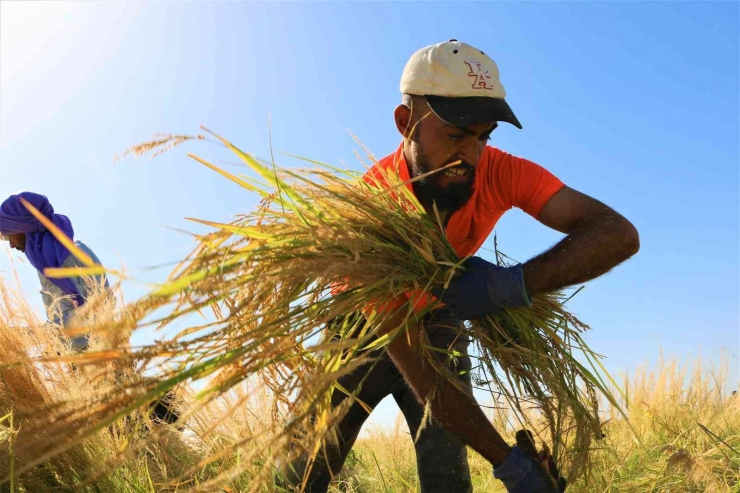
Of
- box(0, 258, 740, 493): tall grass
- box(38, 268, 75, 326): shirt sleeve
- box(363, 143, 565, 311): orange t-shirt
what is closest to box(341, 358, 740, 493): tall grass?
box(0, 258, 740, 493): tall grass

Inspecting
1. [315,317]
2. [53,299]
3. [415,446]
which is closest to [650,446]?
[415,446]

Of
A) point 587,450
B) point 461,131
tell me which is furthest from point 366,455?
point 461,131

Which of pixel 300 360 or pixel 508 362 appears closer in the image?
pixel 300 360

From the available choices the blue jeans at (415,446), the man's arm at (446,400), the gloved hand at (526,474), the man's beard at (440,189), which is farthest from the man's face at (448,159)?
the gloved hand at (526,474)

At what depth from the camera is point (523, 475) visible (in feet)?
6.58

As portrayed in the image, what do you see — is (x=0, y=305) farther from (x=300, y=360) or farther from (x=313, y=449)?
(x=313, y=449)

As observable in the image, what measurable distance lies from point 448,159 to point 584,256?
2.00 ft

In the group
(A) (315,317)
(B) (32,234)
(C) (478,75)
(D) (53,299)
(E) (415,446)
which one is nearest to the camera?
(A) (315,317)

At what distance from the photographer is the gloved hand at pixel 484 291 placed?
2.00 m

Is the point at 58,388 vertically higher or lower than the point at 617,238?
lower

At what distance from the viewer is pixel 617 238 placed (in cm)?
210

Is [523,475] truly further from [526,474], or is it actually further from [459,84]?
[459,84]

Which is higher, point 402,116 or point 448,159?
point 402,116

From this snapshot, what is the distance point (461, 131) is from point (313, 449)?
124 centimetres
